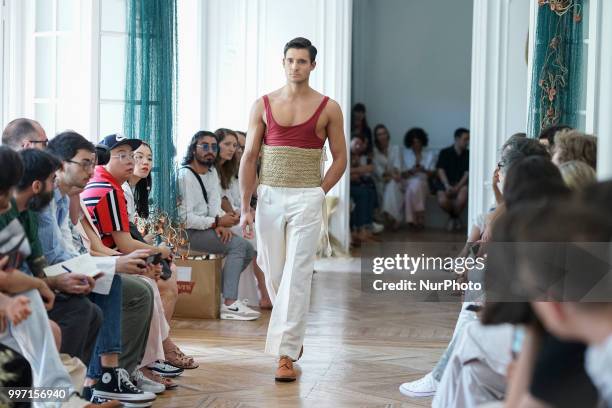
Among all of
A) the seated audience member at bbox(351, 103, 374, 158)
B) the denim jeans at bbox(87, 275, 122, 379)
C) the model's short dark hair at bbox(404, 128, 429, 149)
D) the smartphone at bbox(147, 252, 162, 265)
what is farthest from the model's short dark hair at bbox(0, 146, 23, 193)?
the model's short dark hair at bbox(404, 128, 429, 149)

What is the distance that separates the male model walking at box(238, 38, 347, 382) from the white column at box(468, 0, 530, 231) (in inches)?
158

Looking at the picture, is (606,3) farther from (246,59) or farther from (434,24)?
(434,24)

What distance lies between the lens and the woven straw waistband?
515 centimetres

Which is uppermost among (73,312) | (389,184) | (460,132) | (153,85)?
(153,85)

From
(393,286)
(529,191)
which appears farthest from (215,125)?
(529,191)

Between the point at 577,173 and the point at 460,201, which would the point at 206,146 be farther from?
the point at 460,201

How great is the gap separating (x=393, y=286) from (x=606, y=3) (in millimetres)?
4766

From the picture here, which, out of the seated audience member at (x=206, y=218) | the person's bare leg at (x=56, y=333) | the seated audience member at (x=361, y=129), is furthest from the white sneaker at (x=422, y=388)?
the seated audience member at (x=361, y=129)

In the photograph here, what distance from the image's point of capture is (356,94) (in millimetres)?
14719

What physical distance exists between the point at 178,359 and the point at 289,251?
0.78 m

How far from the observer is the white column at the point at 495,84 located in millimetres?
8938

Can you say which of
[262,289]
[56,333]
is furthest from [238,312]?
[56,333]

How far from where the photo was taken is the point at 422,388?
4.62 m

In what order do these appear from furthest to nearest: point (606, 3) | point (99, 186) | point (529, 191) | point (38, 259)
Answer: point (99, 186), point (606, 3), point (38, 259), point (529, 191)
